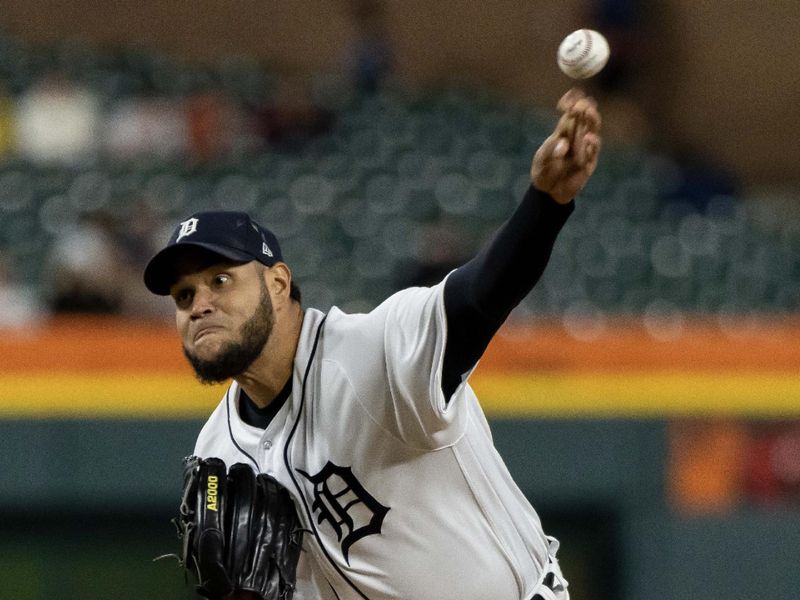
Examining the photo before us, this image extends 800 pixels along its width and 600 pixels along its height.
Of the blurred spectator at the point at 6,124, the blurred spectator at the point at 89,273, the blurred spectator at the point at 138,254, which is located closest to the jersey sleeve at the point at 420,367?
the blurred spectator at the point at 89,273

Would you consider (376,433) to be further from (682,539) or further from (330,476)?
(682,539)

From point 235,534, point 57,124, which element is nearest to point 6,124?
point 57,124

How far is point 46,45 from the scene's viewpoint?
11.2 meters

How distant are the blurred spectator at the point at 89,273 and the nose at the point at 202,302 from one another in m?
3.48

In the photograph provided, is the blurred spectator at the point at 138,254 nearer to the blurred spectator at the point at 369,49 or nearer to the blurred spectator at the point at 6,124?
the blurred spectator at the point at 6,124

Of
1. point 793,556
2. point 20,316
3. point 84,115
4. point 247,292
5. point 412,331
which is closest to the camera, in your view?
point 412,331

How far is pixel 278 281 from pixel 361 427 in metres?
0.42

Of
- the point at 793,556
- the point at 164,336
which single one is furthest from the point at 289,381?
the point at 793,556

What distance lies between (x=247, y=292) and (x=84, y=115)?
264 inches

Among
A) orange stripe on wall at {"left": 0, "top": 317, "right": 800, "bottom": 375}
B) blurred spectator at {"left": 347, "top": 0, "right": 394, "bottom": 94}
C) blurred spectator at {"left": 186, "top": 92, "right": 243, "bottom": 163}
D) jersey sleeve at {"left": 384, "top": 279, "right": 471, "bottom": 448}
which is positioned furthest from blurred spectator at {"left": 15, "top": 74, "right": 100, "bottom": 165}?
jersey sleeve at {"left": 384, "top": 279, "right": 471, "bottom": 448}

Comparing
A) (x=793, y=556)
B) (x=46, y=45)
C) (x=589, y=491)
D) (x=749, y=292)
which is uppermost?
(x=46, y=45)

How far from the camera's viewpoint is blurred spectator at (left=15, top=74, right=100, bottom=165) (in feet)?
29.8

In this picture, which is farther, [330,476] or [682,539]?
[682,539]

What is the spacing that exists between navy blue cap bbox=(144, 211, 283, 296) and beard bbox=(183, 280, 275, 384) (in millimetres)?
90
